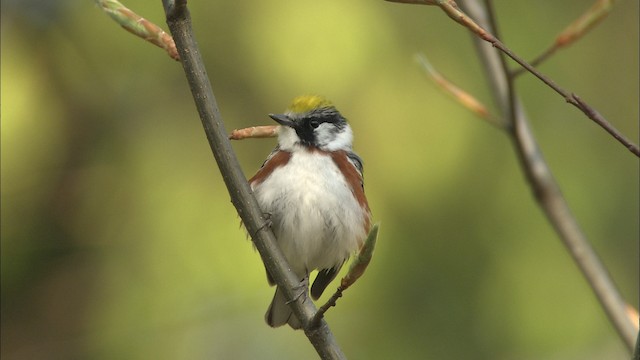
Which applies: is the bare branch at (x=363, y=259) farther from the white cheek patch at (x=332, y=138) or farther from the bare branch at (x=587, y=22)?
the white cheek patch at (x=332, y=138)

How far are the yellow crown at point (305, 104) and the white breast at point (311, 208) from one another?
213mm

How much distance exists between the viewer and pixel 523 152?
100 inches

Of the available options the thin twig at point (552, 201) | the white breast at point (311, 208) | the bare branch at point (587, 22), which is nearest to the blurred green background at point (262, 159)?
the white breast at point (311, 208)

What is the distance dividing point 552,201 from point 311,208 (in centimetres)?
101

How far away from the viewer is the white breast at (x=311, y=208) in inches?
126

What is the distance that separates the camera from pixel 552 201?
8.20 feet

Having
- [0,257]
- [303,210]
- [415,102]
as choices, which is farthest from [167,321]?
[415,102]

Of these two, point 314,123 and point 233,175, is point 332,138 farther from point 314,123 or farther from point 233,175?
point 233,175

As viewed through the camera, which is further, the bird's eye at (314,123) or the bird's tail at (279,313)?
the bird's eye at (314,123)

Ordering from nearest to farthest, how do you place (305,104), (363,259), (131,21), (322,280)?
(363,259)
(131,21)
(305,104)
(322,280)

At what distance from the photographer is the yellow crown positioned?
352 centimetres

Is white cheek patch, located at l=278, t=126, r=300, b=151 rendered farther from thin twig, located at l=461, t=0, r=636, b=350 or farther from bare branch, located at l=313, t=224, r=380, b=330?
bare branch, located at l=313, t=224, r=380, b=330

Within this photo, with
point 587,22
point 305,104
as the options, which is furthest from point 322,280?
point 587,22

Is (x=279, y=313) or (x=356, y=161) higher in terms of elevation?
(x=356, y=161)
